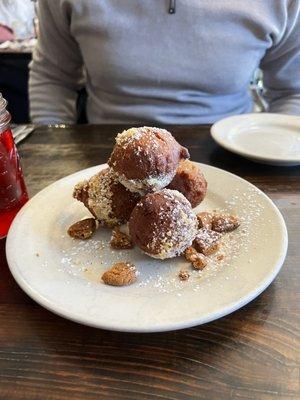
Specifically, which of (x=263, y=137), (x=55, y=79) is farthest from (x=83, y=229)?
(x=55, y=79)

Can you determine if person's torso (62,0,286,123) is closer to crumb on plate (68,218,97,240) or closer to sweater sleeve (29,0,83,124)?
sweater sleeve (29,0,83,124)

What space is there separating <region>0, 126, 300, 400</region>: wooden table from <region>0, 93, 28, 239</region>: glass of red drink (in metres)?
0.15

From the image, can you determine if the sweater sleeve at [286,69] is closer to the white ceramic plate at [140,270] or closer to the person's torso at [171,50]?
the person's torso at [171,50]

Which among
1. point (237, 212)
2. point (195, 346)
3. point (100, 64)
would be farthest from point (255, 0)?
point (195, 346)

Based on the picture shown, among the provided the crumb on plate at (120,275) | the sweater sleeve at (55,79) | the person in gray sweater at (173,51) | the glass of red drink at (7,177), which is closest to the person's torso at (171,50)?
the person in gray sweater at (173,51)

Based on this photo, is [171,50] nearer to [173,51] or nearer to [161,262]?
[173,51]

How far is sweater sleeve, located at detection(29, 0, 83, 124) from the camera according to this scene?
4.45 feet

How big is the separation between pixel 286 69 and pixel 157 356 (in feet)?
3.71

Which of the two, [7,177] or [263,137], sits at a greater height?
[7,177]

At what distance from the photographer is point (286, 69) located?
133cm

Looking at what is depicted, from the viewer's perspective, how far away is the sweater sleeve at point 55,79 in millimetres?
1357

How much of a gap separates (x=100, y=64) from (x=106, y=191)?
71 centimetres

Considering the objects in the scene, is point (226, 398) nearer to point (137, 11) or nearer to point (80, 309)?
point (80, 309)

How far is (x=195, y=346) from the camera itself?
0.47 metres
